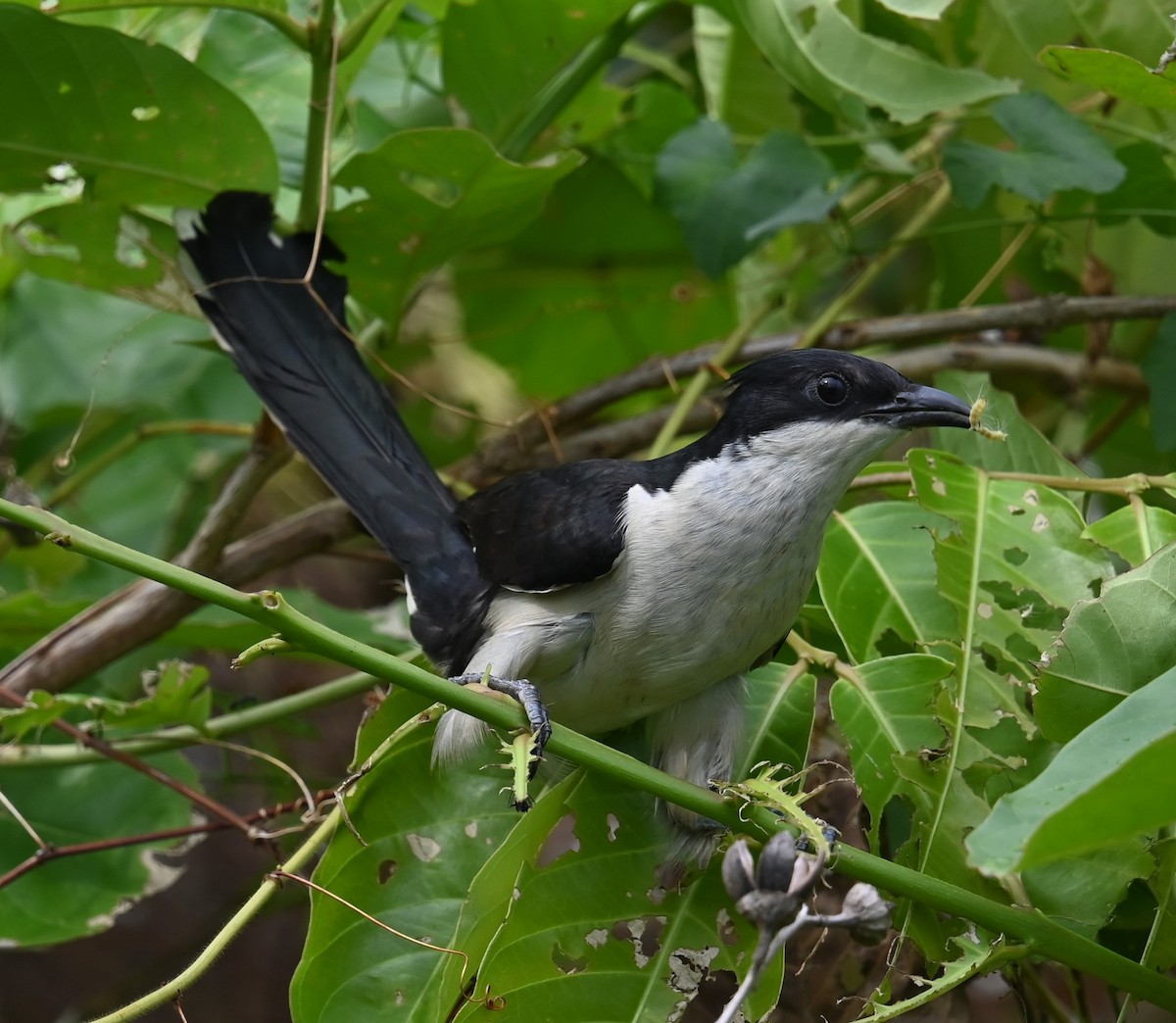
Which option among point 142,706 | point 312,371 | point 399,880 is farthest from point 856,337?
point 142,706

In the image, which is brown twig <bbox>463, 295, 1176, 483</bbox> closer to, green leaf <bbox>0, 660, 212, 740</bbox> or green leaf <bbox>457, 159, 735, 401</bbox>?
green leaf <bbox>457, 159, 735, 401</bbox>

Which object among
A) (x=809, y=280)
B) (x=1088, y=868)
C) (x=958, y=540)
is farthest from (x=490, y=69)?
(x=1088, y=868)

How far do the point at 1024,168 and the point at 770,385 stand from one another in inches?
27.6

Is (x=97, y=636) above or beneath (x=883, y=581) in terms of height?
beneath

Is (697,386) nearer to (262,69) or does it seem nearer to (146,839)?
(262,69)

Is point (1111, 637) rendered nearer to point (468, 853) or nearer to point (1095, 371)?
point (468, 853)

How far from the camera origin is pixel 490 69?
9.44ft

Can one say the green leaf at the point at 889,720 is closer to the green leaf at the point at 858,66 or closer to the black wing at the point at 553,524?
the black wing at the point at 553,524

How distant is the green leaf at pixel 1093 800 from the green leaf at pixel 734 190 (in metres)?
Answer: 1.49

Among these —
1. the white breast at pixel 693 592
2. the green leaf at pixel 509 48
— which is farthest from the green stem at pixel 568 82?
the white breast at pixel 693 592

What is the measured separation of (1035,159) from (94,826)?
7.97ft

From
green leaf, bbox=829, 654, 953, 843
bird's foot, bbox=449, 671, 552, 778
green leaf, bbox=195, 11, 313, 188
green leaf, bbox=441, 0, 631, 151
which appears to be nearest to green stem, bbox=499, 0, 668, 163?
green leaf, bbox=441, 0, 631, 151

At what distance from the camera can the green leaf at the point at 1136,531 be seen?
6.73 feet

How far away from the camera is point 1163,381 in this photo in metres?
2.70
